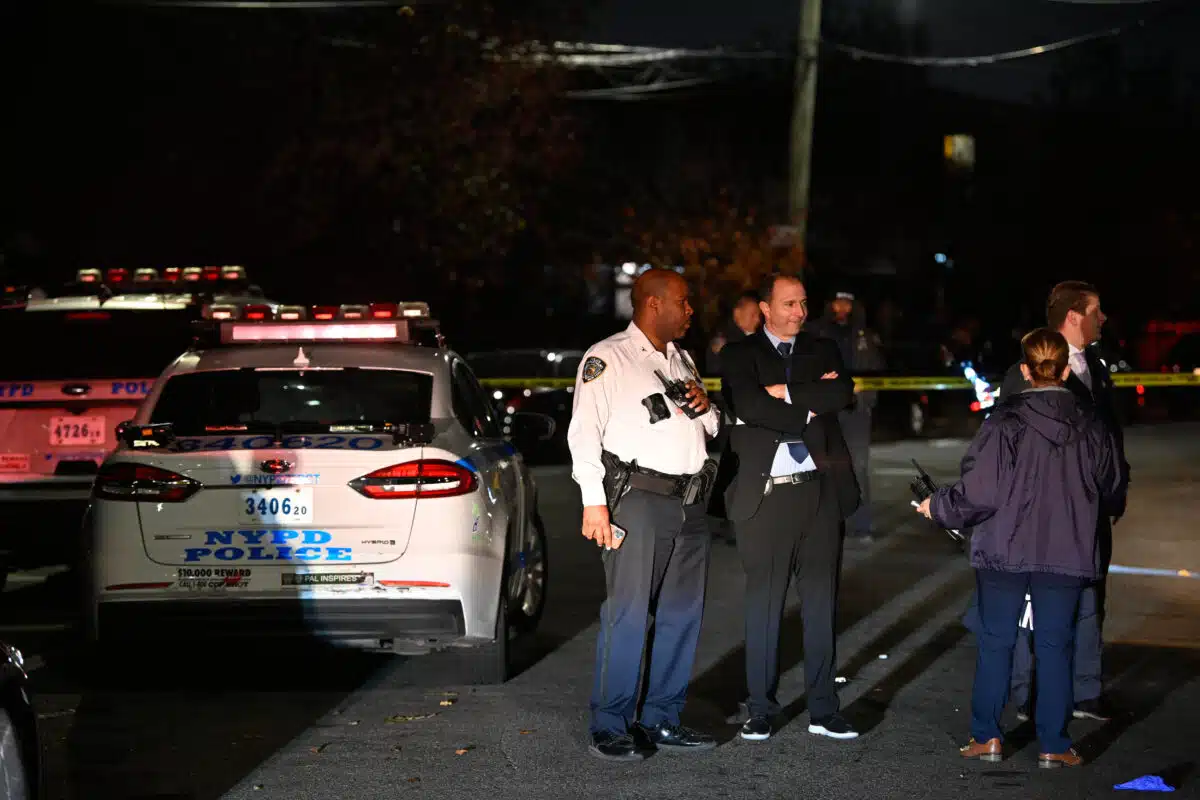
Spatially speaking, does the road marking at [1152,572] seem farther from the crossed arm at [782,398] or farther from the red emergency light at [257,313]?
the red emergency light at [257,313]

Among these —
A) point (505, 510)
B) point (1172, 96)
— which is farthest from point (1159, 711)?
point (1172, 96)

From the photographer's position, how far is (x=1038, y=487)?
6.64 m

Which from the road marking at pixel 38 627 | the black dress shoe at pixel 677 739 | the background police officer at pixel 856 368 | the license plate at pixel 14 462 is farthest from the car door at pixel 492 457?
the background police officer at pixel 856 368

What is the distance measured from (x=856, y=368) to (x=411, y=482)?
6.20 m

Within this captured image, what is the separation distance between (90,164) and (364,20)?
502cm

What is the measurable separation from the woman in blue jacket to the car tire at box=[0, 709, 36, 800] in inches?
135

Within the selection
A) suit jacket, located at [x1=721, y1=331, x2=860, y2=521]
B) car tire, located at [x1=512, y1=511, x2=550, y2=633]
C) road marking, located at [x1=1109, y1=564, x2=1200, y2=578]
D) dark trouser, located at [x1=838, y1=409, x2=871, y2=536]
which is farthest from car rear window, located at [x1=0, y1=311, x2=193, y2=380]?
road marking, located at [x1=1109, y1=564, x2=1200, y2=578]

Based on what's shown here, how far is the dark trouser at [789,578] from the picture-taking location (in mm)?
7246

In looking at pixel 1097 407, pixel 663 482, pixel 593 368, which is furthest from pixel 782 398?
pixel 1097 407

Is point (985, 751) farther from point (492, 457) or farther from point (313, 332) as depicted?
point (313, 332)

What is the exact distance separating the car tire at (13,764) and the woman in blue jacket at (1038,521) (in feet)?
11.2

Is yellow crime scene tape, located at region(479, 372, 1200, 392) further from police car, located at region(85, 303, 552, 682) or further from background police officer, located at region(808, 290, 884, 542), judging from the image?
police car, located at region(85, 303, 552, 682)

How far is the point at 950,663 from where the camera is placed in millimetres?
8953

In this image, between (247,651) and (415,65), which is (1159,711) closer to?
(247,651)
